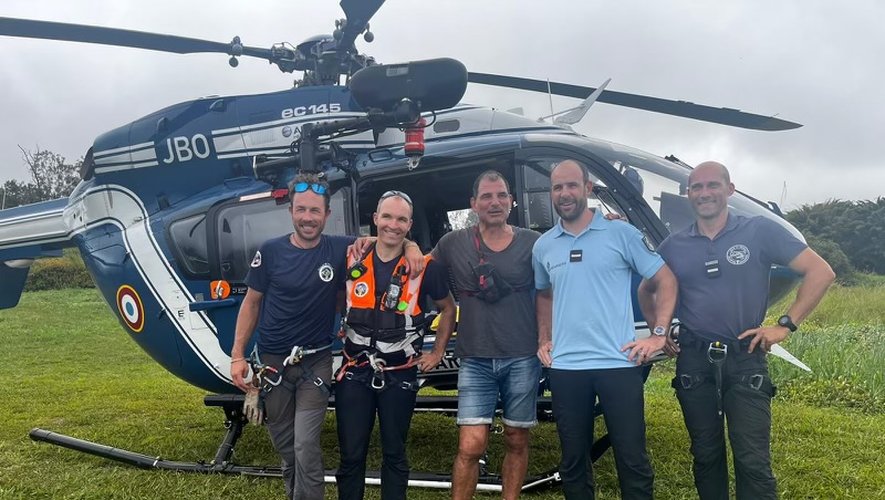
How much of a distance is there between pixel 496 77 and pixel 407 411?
10.6 feet

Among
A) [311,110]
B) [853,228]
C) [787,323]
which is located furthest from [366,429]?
[853,228]

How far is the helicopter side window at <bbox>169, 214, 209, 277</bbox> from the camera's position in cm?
425

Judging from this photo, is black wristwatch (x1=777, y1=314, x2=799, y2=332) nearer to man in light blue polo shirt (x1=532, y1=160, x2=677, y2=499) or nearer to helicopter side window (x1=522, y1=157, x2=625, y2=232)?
man in light blue polo shirt (x1=532, y1=160, x2=677, y2=499)

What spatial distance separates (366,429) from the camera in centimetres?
292

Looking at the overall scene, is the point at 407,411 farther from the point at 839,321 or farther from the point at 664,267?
the point at 839,321

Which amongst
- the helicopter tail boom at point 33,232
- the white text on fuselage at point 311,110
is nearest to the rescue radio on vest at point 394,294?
the white text on fuselage at point 311,110

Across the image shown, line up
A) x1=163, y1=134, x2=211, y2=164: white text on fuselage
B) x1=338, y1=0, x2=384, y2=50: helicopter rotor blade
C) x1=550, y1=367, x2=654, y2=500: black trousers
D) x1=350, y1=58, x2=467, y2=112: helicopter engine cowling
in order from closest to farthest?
x1=550, y1=367, x2=654, y2=500: black trousers → x1=350, y1=58, x2=467, y2=112: helicopter engine cowling → x1=338, y1=0, x2=384, y2=50: helicopter rotor blade → x1=163, y1=134, x2=211, y2=164: white text on fuselage

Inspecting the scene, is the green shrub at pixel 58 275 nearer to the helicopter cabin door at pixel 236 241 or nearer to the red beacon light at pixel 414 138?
the helicopter cabin door at pixel 236 241

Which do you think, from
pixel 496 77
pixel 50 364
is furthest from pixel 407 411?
pixel 50 364

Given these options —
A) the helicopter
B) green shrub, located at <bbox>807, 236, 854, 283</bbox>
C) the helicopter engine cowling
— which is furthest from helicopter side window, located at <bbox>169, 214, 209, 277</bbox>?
green shrub, located at <bbox>807, 236, 854, 283</bbox>

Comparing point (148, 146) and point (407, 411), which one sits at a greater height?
point (148, 146)

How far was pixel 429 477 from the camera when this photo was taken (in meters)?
4.00

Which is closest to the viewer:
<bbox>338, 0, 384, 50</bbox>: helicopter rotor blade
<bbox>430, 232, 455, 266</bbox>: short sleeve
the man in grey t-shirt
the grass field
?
the man in grey t-shirt

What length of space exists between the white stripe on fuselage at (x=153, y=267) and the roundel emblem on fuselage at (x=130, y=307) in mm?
173
